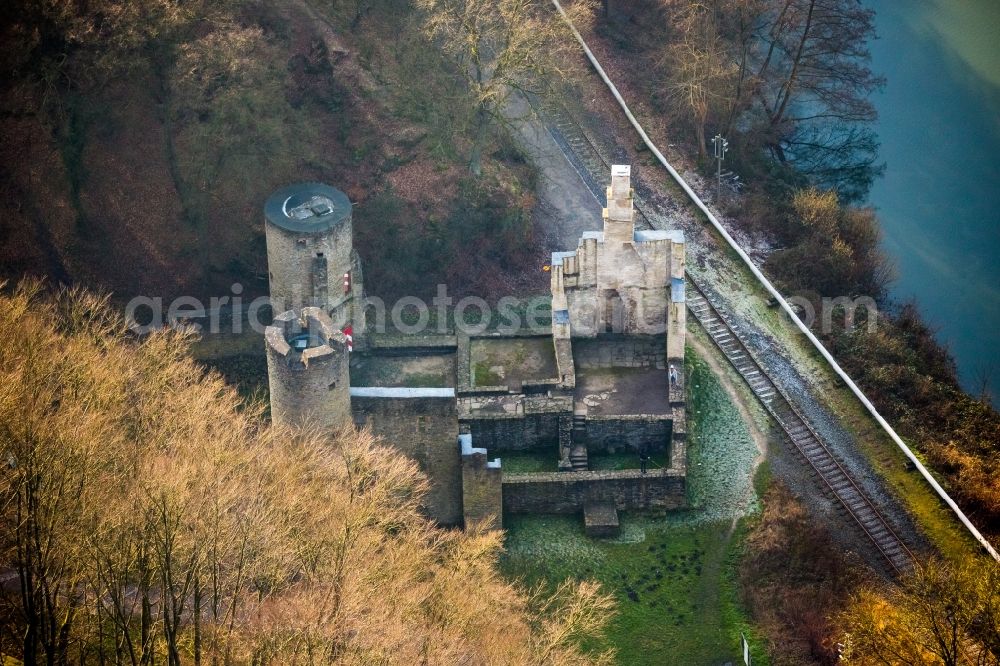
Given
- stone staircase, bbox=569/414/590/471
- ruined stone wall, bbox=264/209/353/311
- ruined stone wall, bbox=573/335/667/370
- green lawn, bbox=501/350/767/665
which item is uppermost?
ruined stone wall, bbox=264/209/353/311

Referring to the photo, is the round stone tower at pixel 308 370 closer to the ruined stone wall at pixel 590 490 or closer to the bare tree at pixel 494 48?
the ruined stone wall at pixel 590 490

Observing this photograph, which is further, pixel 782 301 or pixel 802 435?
pixel 782 301

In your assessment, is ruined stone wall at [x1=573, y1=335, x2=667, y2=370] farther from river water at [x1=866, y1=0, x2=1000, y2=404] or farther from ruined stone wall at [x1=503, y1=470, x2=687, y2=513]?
river water at [x1=866, y1=0, x2=1000, y2=404]

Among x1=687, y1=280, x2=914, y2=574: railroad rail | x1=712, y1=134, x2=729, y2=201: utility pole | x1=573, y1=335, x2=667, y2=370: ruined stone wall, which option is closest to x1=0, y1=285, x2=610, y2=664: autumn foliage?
x1=687, y1=280, x2=914, y2=574: railroad rail

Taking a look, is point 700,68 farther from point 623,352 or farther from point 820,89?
point 623,352

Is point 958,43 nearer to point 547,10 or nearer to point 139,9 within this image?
point 547,10

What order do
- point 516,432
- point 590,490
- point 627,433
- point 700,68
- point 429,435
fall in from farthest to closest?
point 700,68, point 516,432, point 627,433, point 590,490, point 429,435

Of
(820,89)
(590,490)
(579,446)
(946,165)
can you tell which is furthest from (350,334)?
(946,165)
